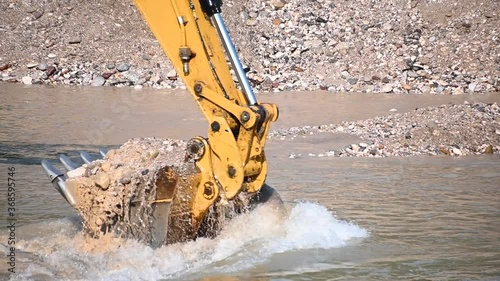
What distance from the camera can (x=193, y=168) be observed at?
7.18 metres

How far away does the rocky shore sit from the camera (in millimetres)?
23219

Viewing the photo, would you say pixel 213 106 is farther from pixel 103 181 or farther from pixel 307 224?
pixel 307 224

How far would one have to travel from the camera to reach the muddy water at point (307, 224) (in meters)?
7.23

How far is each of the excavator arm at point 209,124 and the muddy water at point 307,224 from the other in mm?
392

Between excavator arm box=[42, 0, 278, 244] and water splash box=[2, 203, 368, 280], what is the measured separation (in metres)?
0.22

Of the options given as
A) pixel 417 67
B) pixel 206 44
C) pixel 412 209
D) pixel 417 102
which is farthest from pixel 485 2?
pixel 206 44

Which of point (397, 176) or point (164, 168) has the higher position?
point (164, 168)

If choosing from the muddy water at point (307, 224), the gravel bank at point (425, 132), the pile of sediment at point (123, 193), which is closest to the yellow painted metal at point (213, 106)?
the pile of sediment at point (123, 193)

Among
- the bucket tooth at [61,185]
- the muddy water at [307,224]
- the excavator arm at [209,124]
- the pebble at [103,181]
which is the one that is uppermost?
the excavator arm at [209,124]

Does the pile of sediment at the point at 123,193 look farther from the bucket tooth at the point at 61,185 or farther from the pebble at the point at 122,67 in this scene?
the pebble at the point at 122,67

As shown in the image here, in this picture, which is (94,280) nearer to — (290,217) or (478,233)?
(290,217)

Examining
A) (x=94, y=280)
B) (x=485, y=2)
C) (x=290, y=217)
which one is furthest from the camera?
(x=485, y=2)

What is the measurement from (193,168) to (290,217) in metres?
1.75

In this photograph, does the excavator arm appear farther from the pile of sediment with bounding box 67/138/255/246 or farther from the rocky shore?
the rocky shore
